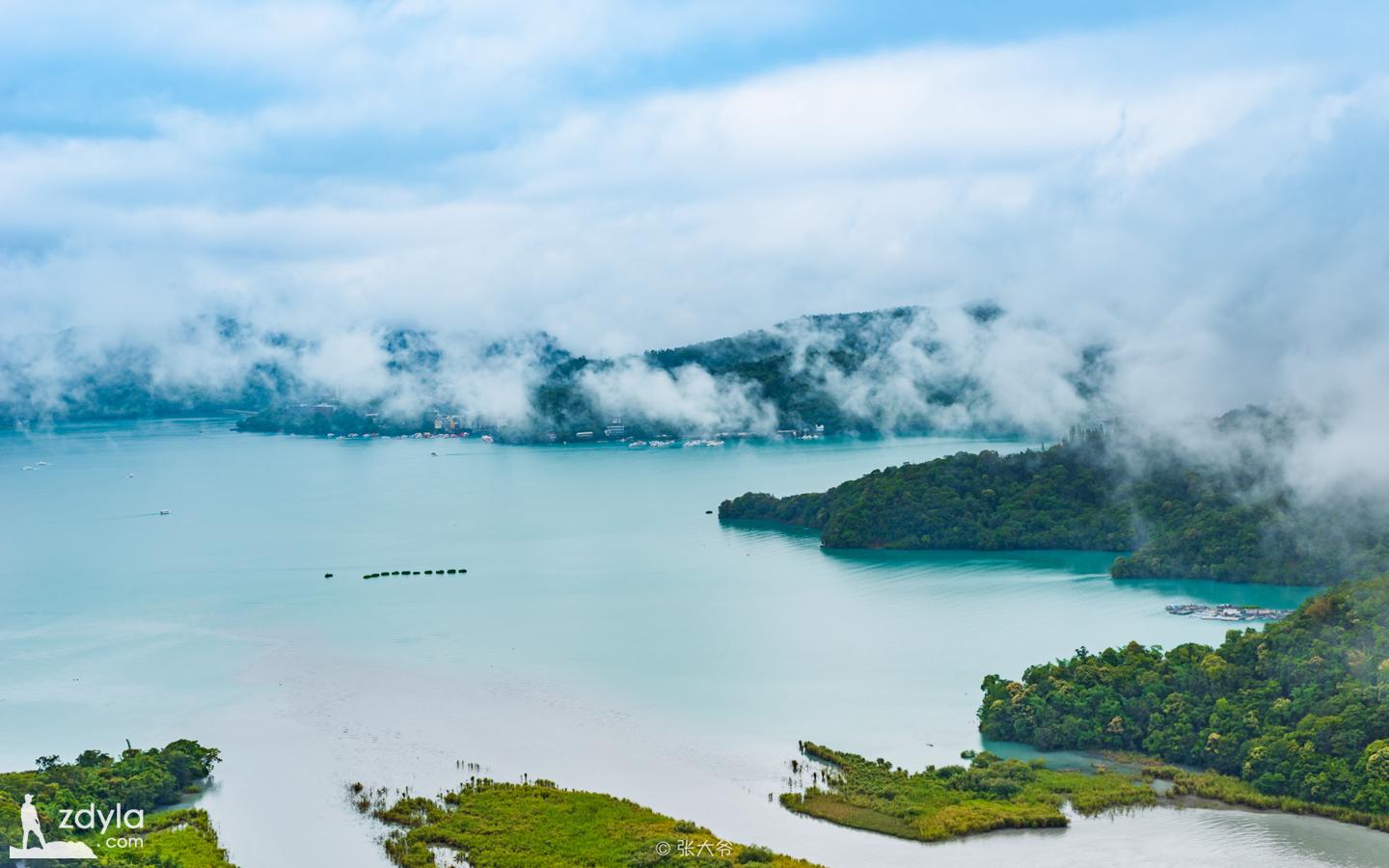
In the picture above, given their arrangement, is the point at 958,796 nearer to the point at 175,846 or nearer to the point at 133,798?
the point at 175,846

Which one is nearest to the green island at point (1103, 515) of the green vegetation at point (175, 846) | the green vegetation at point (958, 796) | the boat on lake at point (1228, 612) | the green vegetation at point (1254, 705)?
the boat on lake at point (1228, 612)

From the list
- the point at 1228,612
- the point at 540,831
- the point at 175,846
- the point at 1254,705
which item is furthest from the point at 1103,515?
the point at 175,846

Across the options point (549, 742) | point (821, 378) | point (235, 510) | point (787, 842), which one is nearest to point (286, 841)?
point (549, 742)

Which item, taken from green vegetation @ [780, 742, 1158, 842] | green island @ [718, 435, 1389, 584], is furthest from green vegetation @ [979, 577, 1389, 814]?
green island @ [718, 435, 1389, 584]

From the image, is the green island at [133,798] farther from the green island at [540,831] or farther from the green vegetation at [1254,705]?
the green vegetation at [1254,705]

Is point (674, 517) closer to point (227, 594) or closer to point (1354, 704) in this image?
point (227, 594)

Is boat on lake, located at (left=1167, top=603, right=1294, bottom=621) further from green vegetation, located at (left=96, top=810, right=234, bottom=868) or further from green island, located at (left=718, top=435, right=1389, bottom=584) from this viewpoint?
green vegetation, located at (left=96, top=810, right=234, bottom=868)

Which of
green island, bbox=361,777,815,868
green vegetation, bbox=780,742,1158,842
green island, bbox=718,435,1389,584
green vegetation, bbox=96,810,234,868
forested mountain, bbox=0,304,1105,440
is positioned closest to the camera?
green vegetation, bbox=96,810,234,868

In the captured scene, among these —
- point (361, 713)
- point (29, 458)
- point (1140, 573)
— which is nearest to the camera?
point (361, 713)
